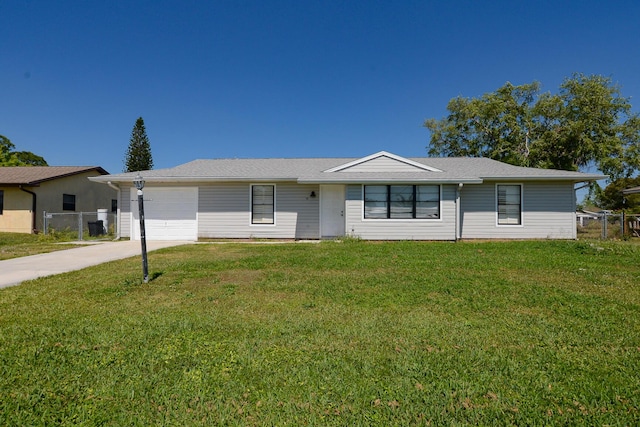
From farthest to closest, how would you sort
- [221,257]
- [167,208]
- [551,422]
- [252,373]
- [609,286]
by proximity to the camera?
[167,208], [221,257], [609,286], [252,373], [551,422]

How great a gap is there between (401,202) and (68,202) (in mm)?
18355

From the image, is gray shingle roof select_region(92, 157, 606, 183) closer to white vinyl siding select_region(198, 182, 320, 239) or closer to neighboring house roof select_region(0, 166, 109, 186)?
white vinyl siding select_region(198, 182, 320, 239)

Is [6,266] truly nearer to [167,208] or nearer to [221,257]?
[221,257]

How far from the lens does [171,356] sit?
2941 mm

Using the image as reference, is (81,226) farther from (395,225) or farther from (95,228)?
(395,225)

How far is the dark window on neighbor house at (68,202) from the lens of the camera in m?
17.9

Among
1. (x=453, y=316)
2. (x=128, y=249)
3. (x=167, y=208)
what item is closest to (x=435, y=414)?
(x=453, y=316)

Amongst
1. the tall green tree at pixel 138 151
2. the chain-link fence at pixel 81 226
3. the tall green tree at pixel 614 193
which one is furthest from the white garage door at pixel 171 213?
the tall green tree at pixel 614 193

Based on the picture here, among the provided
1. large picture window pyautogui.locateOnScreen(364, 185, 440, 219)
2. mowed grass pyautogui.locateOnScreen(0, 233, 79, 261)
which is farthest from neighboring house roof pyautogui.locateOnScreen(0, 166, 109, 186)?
large picture window pyautogui.locateOnScreen(364, 185, 440, 219)

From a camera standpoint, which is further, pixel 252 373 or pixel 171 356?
pixel 171 356

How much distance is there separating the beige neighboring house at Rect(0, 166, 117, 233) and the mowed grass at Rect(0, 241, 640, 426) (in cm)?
1411

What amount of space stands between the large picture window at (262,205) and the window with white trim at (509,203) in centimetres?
904

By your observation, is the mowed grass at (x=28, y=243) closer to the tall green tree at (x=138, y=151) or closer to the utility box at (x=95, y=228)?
the utility box at (x=95, y=228)

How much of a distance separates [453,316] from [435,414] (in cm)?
204
